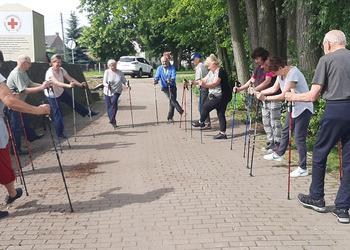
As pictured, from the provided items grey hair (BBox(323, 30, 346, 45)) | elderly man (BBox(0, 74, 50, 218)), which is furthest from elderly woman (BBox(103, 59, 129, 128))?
grey hair (BBox(323, 30, 346, 45))

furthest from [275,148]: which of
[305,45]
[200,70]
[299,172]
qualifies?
[200,70]

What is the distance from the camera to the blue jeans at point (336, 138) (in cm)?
419

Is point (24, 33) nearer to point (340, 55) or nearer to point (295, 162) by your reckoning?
point (295, 162)

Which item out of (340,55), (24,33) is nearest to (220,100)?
(340,55)

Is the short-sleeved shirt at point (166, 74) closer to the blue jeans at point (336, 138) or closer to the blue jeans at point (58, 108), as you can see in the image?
the blue jeans at point (58, 108)

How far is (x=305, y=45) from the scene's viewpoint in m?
8.69

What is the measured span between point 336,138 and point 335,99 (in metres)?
0.48

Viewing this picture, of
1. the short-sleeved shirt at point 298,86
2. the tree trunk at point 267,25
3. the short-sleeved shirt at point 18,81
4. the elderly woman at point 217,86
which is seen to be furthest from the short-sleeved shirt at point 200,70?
the short-sleeved shirt at point 18,81

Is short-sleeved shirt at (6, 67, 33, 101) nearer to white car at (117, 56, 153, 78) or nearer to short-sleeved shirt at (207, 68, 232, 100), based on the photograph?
short-sleeved shirt at (207, 68, 232, 100)

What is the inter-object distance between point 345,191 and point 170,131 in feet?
21.7

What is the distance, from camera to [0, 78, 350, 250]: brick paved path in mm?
4020

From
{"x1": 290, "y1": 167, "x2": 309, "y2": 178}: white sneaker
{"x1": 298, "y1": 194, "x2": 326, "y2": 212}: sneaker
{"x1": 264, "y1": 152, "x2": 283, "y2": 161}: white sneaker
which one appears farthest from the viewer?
{"x1": 264, "y1": 152, "x2": 283, "y2": 161}: white sneaker

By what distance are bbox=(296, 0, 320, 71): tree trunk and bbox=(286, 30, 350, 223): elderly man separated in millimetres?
4576

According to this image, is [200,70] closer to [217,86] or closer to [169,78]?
[169,78]
